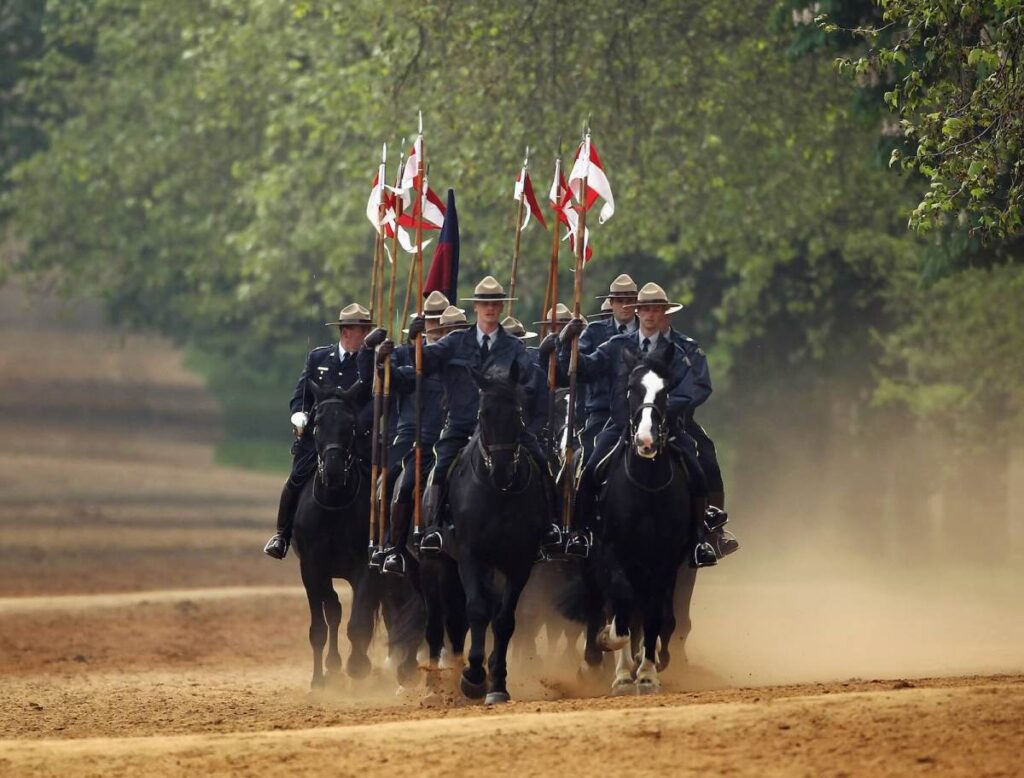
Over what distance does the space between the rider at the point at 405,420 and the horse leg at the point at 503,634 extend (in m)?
1.46

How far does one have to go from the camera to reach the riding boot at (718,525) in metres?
17.8

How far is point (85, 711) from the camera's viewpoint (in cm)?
1839

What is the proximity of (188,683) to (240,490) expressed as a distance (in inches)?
897

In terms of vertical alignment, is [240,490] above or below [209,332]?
below

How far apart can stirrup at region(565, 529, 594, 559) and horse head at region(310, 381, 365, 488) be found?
2203mm

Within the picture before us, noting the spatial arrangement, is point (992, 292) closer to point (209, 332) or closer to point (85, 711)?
point (85, 711)

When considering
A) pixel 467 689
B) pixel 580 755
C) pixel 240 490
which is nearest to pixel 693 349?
pixel 467 689

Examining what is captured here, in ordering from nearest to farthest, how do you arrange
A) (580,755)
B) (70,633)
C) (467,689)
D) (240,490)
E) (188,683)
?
1. (580,755)
2. (467,689)
3. (188,683)
4. (70,633)
5. (240,490)

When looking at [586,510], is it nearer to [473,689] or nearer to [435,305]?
[473,689]

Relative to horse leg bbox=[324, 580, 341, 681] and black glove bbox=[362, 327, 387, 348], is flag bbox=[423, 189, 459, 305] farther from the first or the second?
horse leg bbox=[324, 580, 341, 681]

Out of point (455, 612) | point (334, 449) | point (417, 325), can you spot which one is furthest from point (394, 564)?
point (417, 325)

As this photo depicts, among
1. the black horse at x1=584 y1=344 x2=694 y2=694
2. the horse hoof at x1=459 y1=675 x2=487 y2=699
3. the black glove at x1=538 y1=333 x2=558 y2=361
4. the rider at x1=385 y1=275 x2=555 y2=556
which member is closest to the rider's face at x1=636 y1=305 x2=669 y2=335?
the black glove at x1=538 y1=333 x2=558 y2=361

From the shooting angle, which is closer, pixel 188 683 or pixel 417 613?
pixel 417 613

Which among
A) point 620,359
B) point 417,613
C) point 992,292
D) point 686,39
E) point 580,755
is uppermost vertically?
point 686,39
